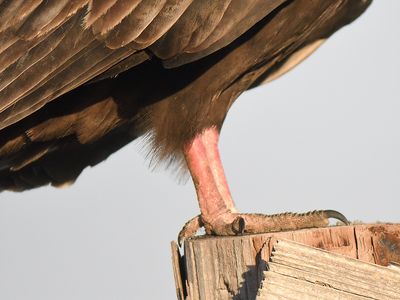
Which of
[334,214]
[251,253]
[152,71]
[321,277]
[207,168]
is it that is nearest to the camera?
[321,277]

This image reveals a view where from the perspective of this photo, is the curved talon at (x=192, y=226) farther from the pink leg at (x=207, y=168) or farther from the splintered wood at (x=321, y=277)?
the splintered wood at (x=321, y=277)

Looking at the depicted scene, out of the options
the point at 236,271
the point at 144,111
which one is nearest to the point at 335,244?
the point at 236,271

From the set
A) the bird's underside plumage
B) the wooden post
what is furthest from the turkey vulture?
the wooden post

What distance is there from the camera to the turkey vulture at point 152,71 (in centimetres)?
470

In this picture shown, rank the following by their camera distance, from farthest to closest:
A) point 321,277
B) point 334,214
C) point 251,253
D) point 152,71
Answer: point 152,71 → point 334,214 → point 251,253 → point 321,277

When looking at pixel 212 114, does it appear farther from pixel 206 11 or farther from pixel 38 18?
pixel 38 18

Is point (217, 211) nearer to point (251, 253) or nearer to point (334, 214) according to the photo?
point (334, 214)

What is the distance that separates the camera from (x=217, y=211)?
5.27 metres

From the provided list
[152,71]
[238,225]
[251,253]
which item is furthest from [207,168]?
[251,253]

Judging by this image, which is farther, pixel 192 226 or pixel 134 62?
pixel 192 226

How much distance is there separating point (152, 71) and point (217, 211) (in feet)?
2.94

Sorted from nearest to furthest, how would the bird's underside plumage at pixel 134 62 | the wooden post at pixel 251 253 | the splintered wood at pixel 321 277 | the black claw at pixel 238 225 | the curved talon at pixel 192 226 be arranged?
the splintered wood at pixel 321 277, the wooden post at pixel 251 253, the bird's underside plumage at pixel 134 62, the black claw at pixel 238 225, the curved talon at pixel 192 226

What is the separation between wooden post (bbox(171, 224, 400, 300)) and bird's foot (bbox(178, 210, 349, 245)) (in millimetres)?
731

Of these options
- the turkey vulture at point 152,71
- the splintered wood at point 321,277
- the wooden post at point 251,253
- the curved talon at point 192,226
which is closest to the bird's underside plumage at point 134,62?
the turkey vulture at point 152,71
